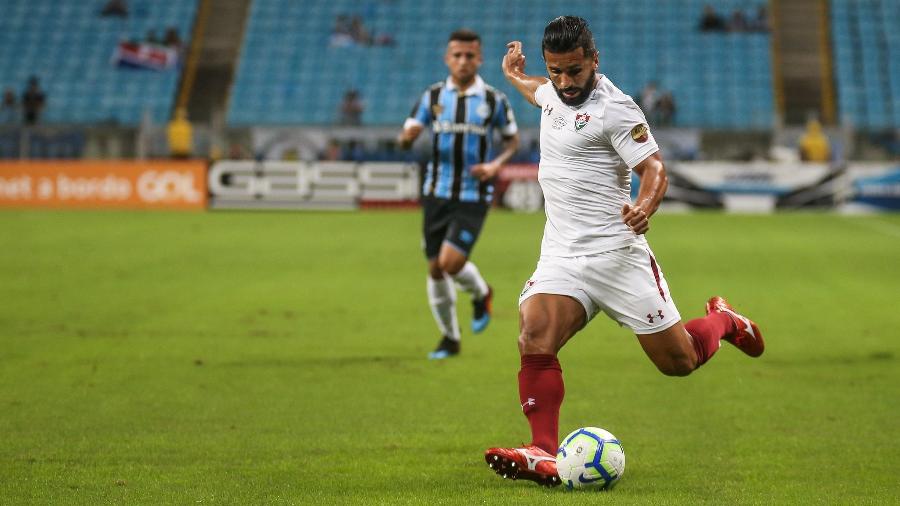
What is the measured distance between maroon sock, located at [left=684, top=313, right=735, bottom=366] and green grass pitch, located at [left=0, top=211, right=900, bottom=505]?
1.65 feet

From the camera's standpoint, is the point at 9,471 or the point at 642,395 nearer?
the point at 9,471

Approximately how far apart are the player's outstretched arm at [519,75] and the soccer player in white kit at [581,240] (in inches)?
21.2

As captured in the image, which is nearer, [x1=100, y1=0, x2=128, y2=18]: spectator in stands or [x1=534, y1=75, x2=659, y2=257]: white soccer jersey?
[x1=534, y1=75, x2=659, y2=257]: white soccer jersey

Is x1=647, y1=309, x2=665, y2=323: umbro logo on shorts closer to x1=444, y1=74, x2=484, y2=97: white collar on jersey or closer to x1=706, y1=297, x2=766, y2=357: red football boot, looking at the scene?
x1=706, y1=297, x2=766, y2=357: red football boot

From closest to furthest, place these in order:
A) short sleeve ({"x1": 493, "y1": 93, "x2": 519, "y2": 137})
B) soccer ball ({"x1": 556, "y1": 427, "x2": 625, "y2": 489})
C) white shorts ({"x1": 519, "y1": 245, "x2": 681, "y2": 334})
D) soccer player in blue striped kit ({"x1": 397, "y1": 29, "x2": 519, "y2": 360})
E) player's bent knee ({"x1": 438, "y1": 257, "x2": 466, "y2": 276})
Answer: soccer ball ({"x1": 556, "y1": 427, "x2": 625, "y2": 489}), white shorts ({"x1": 519, "y1": 245, "x2": 681, "y2": 334}), player's bent knee ({"x1": 438, "y1": 257, "x2": 466, "y2": 276}), soccer player in blue striped kit ({"x1": 397, "y1": 29, "x2": 519, "y2": 360}), short sleeve ({"x1": 493, "y1": 93, "x2": 519, "y2": 137})

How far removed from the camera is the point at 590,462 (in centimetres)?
548

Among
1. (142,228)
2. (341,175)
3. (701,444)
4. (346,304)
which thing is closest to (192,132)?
(341,175)

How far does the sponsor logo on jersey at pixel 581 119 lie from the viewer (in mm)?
5746

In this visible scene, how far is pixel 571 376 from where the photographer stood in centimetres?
879

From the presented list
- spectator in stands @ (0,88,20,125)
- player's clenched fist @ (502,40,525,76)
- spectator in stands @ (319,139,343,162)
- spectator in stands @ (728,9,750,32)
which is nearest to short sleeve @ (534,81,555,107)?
player's clenched fist @ (502,40,525,76)

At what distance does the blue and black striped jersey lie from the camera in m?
9.80

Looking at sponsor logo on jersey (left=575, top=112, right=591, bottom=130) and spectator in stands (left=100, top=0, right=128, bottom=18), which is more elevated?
spectator in stands (left=100, top=0, right=128, bottom=18)

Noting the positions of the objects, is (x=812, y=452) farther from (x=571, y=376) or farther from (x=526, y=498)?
(x=571, y=376)

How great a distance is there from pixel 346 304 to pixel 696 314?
3470 millimetres
